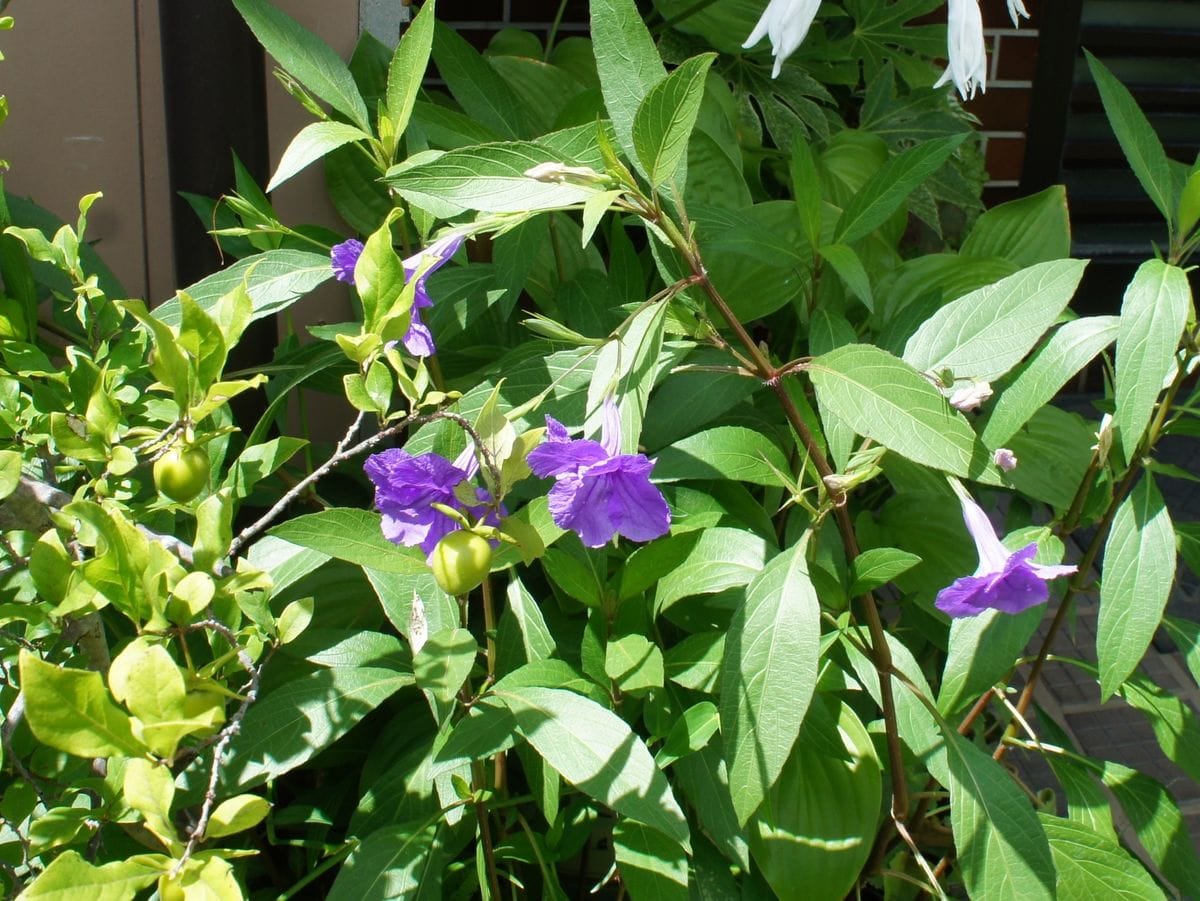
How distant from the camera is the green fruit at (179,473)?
741 mm

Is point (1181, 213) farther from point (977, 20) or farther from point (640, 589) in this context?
point (640, 589)

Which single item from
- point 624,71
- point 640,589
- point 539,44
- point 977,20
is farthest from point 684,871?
point 539,44

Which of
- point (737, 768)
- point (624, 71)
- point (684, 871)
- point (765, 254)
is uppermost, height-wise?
point (624, 71)

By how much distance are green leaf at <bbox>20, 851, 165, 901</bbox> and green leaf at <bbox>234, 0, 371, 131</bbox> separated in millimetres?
749

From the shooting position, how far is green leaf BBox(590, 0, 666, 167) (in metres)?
0.97

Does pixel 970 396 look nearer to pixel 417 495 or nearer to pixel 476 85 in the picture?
pixel 417 495

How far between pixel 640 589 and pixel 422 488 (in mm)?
344

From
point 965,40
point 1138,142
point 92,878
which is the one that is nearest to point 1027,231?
point 1138,142

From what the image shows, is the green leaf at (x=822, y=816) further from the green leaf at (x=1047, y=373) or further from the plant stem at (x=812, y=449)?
the green leaf at (x=1047, y=373)

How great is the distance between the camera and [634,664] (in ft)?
3.43

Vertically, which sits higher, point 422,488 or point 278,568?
point 422,488

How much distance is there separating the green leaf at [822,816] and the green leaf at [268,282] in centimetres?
66

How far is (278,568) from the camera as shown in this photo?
3.63 feet

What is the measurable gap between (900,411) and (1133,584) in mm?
333
